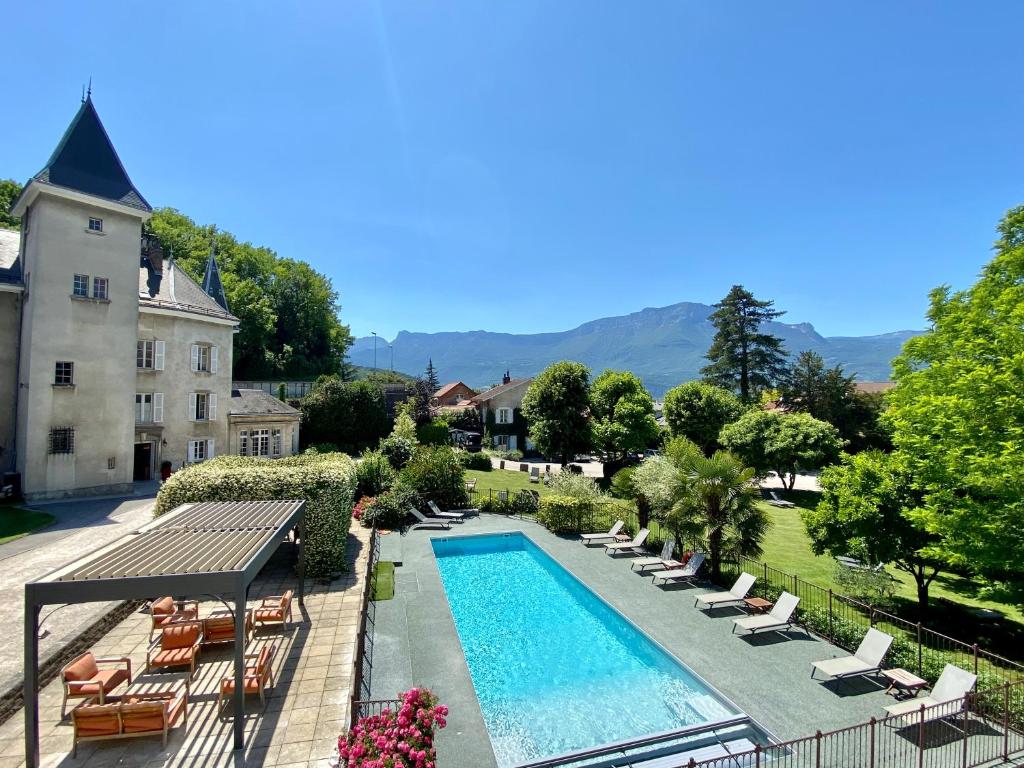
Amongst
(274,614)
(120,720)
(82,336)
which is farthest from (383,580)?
(82,336)

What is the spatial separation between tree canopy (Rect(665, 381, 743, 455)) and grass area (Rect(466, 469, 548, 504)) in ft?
41.0

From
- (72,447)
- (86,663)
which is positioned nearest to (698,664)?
(86,663)

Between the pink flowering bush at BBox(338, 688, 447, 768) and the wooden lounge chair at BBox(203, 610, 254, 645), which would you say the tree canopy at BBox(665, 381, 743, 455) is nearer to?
the wooden lounge chair at BBox(203, 610, 254, 645)

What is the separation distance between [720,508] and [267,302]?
164 feet

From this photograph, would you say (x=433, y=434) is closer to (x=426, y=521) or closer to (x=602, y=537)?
(x=426, y=521)

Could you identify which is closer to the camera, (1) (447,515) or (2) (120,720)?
(2) (120,720)

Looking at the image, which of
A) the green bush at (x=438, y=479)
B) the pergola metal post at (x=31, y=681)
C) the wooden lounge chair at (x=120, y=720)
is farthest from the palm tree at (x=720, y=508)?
the pergola metal post at (x=31, y=681)

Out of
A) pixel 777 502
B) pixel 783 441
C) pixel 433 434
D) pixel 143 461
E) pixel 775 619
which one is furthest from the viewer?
pixel 433 434

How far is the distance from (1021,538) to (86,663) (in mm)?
17299

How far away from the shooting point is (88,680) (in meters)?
7.75

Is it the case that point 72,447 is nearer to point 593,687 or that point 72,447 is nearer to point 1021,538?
point 593,687

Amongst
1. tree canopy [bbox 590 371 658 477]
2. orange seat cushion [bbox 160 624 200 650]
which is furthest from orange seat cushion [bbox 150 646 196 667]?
tree canopy [bbox 590 371 658 477]

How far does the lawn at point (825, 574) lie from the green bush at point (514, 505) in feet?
→ 33.3

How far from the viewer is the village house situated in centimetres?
2180
